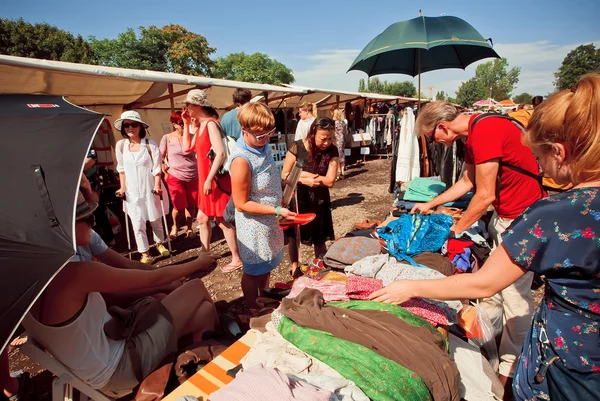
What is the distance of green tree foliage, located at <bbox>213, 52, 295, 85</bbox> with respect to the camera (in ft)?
185

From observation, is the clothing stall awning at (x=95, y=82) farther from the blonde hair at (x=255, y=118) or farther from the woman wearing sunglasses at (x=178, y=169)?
the blonde hair at (x=255, y=118)

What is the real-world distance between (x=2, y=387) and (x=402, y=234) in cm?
334

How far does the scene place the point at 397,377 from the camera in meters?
1.33

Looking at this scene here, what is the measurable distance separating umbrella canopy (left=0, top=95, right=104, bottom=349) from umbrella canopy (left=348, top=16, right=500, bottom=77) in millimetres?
3666

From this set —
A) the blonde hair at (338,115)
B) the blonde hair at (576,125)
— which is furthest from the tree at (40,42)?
the blonde hair at (576,125)

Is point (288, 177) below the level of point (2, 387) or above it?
above

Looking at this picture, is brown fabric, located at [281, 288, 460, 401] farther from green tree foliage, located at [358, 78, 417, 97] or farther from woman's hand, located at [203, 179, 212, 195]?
green tree foliage, located at [358, 78, 417, 97]

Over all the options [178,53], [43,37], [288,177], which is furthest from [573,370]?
[178,53]

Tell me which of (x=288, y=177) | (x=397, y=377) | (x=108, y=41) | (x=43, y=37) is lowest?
(x=397, y=377)

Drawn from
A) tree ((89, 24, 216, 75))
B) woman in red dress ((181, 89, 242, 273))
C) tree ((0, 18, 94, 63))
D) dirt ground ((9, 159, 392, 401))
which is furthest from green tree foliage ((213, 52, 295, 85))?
woman in red dress ((181, 89, 242, 273))

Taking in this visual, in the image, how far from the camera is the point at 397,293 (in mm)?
1569

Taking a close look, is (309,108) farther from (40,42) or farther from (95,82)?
(40,42)

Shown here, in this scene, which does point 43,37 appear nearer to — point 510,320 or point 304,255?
point 304,255

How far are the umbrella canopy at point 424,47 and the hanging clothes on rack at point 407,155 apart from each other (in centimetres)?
100
